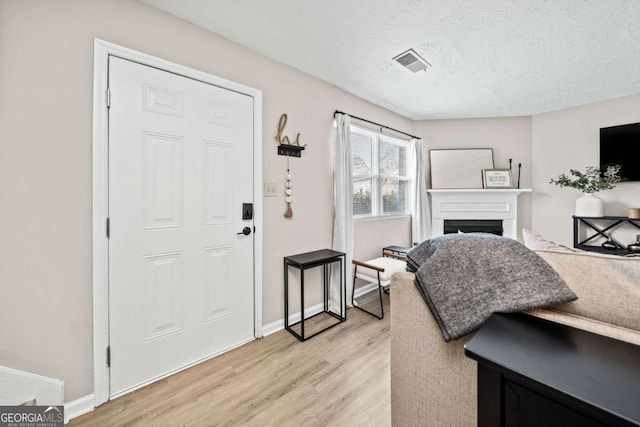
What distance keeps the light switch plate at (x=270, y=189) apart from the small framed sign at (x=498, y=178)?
10.6 feet

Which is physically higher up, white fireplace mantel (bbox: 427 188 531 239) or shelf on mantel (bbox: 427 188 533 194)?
shelf on mantel (bbox: 427 188 533 194)

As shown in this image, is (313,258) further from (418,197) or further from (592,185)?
(592,185)

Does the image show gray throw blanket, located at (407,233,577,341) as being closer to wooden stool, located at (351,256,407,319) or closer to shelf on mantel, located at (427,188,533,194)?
wooden stool, located at (351,256,407,319)

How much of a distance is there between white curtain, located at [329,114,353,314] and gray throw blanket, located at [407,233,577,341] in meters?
1.67

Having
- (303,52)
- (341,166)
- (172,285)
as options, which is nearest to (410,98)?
(341,166)

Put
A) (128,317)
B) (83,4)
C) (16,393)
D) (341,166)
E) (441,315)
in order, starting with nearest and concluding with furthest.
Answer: (441,315), (16,393), (83,4), (128,317), (341,166)

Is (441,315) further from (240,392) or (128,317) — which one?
(128,317)

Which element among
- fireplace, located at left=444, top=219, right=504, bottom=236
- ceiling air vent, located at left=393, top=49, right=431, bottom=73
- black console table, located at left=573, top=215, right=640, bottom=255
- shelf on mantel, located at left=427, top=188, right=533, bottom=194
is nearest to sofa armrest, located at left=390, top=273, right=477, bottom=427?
ceiling air vent, located at left=393, top=49, right=431, bottom=73

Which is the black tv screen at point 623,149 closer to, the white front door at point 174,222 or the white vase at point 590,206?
the white vase at point 590,206

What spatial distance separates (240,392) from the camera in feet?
5.17

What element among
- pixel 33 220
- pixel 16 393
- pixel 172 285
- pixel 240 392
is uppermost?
pixel 33 220

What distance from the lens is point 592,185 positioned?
3.12 meters

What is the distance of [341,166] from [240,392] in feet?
6.83

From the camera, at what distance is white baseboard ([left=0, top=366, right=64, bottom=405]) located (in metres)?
1.20
